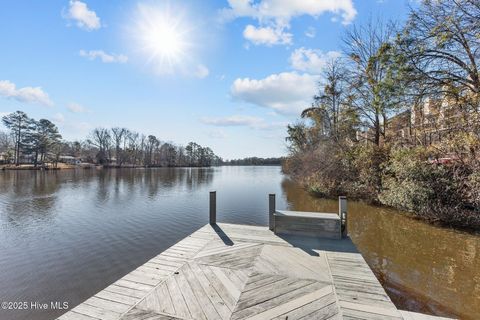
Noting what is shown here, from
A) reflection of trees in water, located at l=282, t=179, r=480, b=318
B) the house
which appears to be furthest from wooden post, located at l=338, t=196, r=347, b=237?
the house

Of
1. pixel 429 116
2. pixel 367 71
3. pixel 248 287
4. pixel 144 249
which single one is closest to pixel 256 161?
pixel 367 71

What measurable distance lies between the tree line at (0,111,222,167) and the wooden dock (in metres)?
48.6

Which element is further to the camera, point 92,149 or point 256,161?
point 256,161

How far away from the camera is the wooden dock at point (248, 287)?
8.28 ft

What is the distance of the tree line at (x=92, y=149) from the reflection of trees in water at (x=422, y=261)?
4960 centimetres

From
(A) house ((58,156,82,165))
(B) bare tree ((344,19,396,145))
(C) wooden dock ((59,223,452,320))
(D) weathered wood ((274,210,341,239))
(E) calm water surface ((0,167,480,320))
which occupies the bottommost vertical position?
(E) calm water surface ((0,167,480,320))

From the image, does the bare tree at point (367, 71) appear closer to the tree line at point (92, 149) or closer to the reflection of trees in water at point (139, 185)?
the reflection of trees in water at point (139, 185)

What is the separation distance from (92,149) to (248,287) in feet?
215

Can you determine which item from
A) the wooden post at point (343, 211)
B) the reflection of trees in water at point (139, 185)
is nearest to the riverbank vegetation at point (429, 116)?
the wooden post at point (343, 211)

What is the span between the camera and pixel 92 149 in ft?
190

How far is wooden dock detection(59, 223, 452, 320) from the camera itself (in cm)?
252

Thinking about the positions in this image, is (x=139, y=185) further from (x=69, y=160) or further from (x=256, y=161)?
(x=256, y=161)

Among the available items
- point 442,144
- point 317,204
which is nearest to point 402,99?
point 442,144

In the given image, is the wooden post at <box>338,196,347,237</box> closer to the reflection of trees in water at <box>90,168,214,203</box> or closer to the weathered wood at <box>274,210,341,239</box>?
the weathered wood at <box>274,210,341,239</box>
